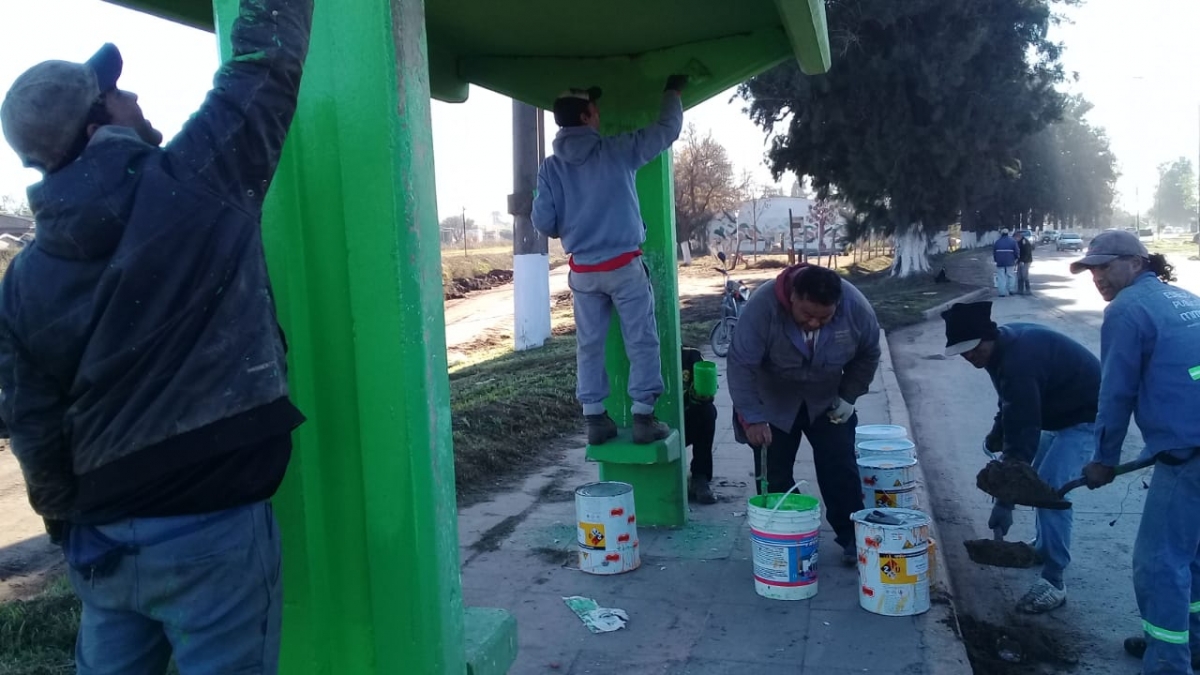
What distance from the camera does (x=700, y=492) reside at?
641cm

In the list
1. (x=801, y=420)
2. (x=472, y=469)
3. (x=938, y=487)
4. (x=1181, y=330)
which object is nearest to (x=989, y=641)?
(x=801, y=420)

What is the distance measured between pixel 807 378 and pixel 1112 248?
1.54m

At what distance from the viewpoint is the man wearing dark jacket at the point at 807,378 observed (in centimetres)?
491

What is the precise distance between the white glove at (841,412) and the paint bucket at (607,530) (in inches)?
44.5

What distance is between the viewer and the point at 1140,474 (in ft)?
24.5

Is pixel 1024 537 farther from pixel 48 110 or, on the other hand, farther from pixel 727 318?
pixel 727 318

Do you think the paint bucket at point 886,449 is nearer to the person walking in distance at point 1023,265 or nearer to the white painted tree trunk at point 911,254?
the person walking in distance at point 1023,265

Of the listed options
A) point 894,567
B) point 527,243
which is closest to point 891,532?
point 894,567

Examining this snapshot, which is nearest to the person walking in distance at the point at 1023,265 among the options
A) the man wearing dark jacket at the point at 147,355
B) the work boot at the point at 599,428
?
the work boot at the point at 599,428

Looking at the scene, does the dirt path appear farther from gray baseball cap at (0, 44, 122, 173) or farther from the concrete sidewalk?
gray baseball cap at (0, 44, 122, 173)

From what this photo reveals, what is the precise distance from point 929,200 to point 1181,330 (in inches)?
943

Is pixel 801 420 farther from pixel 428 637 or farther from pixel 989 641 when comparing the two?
pixel 428 637

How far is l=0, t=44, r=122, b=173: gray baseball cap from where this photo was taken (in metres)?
1.91

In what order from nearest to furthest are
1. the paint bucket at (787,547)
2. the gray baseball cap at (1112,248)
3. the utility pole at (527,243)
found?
the gray baseball cap at (1112,248)
the paint bucket at (787,547)
the utility pole at (527,243)
